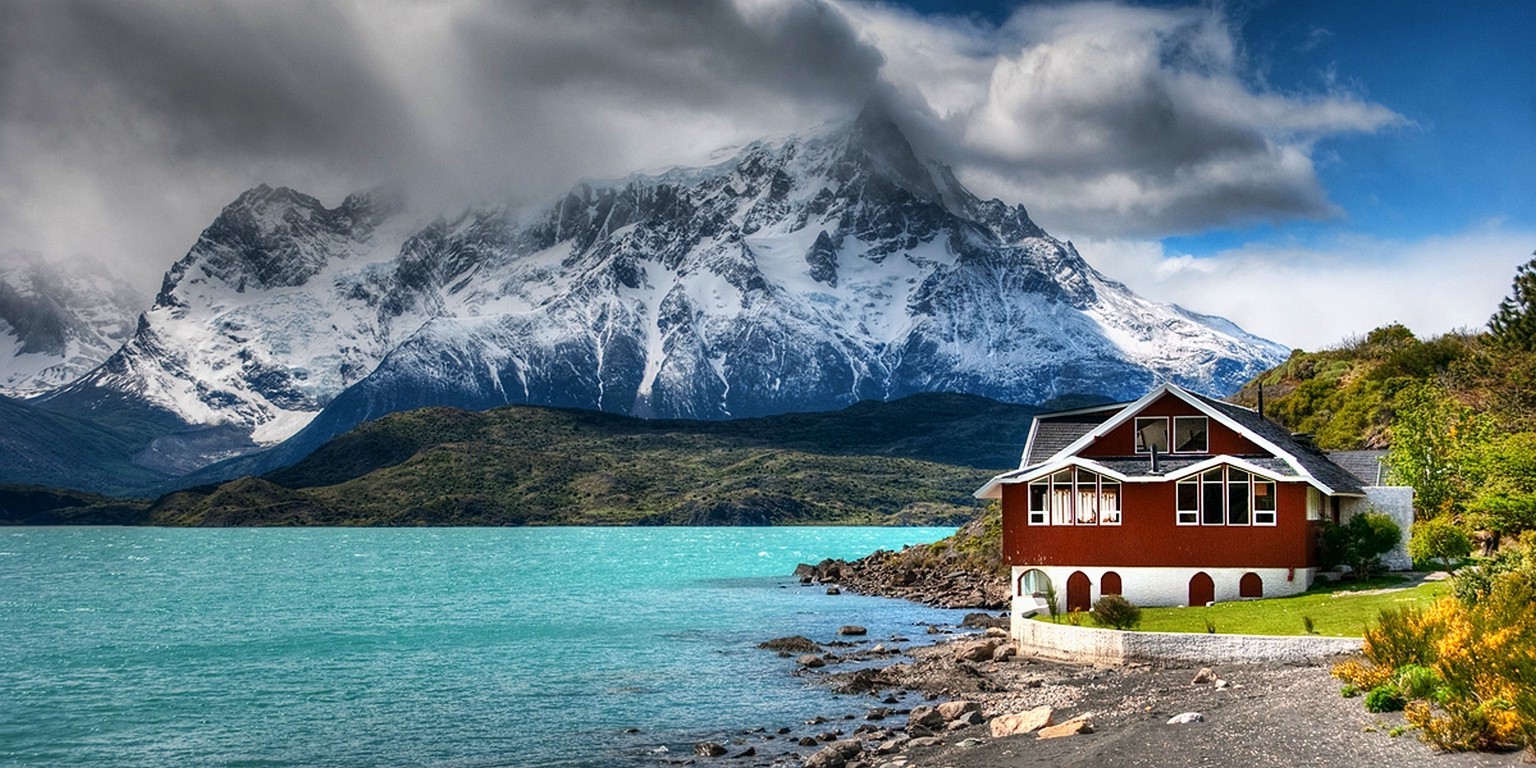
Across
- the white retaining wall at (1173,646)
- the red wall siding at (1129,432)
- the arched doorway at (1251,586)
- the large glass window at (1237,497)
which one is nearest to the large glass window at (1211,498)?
the large glass window at (1237,497)

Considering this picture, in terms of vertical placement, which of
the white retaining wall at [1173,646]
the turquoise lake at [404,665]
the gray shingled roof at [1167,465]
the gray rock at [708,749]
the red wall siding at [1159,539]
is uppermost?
the gray shingled roof at [1167,465]

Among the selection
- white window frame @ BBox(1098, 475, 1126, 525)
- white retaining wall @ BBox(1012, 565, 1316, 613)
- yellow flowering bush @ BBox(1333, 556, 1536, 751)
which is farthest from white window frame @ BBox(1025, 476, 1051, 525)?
yellow flowering bush @ BBox(1333, 556, 1536, 751)

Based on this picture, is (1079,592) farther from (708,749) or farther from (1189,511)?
(708,749)

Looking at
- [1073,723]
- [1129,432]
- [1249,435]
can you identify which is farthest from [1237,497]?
[1073,723]

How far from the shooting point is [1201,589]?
47.1 m

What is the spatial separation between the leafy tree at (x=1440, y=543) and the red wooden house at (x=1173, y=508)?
271 cm

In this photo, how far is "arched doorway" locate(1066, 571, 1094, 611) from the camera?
158ft

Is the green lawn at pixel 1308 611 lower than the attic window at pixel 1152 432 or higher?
lower

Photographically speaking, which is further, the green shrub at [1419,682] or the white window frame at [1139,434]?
the white window frame at [1139,434]

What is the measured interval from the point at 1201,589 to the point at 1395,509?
8.30 meters

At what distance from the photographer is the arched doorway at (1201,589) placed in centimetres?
4691

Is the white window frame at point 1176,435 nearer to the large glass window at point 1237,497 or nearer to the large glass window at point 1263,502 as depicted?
the large glass window at point 1237,497

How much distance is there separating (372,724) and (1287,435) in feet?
121

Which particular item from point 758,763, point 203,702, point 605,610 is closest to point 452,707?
point 203,702
